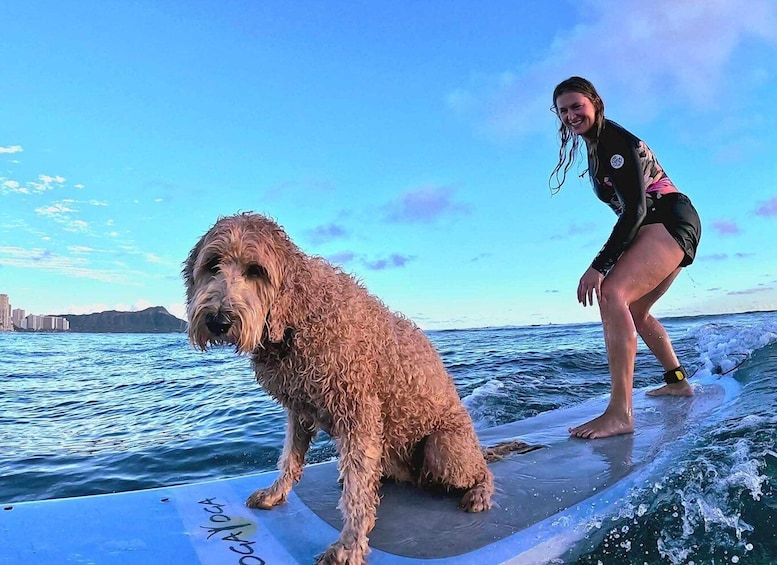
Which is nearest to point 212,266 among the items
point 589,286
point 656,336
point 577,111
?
point 589,286

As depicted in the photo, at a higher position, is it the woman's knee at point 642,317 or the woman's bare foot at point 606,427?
the woman's knee at point 642,317

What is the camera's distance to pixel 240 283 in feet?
9.08

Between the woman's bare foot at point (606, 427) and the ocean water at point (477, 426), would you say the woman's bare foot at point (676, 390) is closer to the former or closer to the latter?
A: the ocean water at point (477, 426)

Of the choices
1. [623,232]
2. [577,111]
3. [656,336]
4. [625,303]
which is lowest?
[656,336]

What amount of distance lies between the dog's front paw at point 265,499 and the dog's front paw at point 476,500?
1186mm

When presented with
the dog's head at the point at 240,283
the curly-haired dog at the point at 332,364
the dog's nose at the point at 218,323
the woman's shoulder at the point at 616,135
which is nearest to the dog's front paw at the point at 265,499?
the curly-haired dog at the point at 332,364

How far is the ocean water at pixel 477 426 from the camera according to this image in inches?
120

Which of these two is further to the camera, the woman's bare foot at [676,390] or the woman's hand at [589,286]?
the woman's bare foot at [676,390]

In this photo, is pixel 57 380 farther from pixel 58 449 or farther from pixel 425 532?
pixel 425 532

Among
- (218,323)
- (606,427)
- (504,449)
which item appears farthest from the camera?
(606,427)

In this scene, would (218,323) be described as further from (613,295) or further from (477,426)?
(477,426)

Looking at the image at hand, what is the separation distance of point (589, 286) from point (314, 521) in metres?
3.34

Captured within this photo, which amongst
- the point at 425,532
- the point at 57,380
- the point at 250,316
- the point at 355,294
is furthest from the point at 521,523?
the point at 57,380

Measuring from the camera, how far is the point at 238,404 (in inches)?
348
